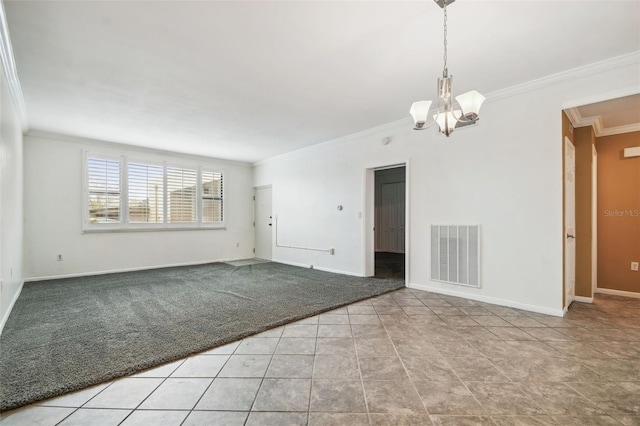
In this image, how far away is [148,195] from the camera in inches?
236

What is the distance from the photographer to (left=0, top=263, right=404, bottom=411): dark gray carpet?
203cm

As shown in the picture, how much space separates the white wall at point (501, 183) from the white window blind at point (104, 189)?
4.55m

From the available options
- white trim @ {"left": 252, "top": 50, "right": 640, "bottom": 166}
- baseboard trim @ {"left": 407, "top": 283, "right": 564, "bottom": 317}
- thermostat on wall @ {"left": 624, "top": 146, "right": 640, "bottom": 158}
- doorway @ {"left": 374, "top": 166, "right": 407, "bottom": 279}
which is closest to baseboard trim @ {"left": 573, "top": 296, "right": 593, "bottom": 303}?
baseboard trim @ {"left": 407, "top": 283, "right": 564, "bottom": 317}

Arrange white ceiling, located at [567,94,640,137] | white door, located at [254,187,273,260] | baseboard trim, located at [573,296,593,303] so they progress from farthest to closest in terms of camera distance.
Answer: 1. white door, located at [254,187,273,260]
2. baseboard trim, located at [573,296,593,303]
3. white ceiling, located at [567,94,640,137]

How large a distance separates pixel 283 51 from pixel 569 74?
2.93 m

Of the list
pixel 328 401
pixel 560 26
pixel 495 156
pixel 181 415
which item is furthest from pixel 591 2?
pixel 181 415

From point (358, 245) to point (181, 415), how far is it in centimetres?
385

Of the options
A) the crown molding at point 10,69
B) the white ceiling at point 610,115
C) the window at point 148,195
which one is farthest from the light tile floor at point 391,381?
the window at point 148,195

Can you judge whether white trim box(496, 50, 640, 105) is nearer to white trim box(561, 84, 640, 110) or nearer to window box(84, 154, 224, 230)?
white trim box(561, 84, 640, 110)

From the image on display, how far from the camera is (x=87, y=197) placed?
532 centimetres

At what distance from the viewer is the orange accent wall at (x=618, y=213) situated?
394 cm

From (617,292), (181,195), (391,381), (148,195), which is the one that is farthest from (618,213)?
(148,195)

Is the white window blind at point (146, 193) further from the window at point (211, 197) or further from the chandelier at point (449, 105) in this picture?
the chandelier at point (449, 105)

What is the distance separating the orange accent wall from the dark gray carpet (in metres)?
2.94
